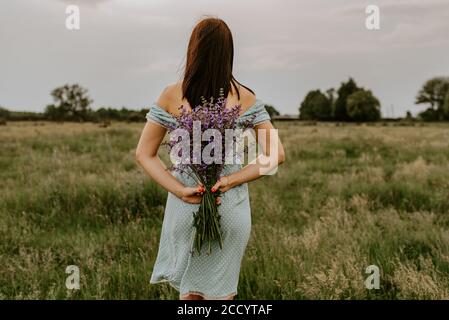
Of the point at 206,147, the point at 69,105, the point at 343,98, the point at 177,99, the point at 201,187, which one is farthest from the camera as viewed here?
the point at 343,98

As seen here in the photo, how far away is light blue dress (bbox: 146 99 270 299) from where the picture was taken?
2.59 m

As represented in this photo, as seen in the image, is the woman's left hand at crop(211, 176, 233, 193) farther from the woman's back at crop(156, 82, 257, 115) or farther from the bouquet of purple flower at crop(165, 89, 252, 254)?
the woman's back at crop(156, 82, 257, 115)

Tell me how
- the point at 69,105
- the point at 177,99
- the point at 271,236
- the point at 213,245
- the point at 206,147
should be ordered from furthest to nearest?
the point at 69,105
the point at 271,236
the point at 213,245
the point at 177,99
the point at 206,147

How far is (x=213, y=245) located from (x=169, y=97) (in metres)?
0.86

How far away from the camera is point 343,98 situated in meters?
104

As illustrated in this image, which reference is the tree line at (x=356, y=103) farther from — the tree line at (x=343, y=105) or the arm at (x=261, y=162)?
the arm at (x=261, y=162)

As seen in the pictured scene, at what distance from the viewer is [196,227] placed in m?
2.53

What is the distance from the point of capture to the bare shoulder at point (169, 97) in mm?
2537

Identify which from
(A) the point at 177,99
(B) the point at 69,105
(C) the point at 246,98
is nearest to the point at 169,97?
(A) the point at 177,99

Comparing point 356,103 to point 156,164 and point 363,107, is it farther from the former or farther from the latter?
point 156,164

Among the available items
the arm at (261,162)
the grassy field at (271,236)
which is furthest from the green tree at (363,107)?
the arm at (261,162)

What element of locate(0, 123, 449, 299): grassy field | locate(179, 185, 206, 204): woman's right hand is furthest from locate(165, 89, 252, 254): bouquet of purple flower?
locate(0, 123, 449, 299): grassy field

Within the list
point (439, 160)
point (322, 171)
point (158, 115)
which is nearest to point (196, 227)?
point (158, 115)

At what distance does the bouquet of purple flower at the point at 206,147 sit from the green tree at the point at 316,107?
98.1 m
